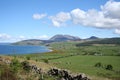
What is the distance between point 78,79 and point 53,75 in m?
6.21

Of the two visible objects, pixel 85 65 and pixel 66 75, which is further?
pixel 85 65

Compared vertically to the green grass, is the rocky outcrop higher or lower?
higher

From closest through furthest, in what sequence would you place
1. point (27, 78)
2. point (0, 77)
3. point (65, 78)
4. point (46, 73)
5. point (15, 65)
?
point (0, 77)
point (27, 78)
point (15, 65)
point (65, 78)
point (46, 73)

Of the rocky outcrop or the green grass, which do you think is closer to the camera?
the rocky outcrop

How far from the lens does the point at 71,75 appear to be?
35.9 meters

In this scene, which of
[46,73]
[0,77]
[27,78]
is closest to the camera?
[0,77]

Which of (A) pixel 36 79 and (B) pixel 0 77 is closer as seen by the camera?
(B) pixel 0 77

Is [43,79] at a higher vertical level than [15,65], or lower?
lower

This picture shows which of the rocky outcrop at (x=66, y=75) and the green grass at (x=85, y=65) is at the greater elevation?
the rocky outcrop at (x=66, y=75)

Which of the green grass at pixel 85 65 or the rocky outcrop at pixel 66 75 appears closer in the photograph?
the rocky outcrop at pixel 66 75

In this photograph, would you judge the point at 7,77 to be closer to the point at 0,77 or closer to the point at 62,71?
the point at 0,77

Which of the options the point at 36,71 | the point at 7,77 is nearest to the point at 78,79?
the point at 36,71

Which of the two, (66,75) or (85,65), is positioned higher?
(66,75)

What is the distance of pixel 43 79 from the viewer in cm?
3428
